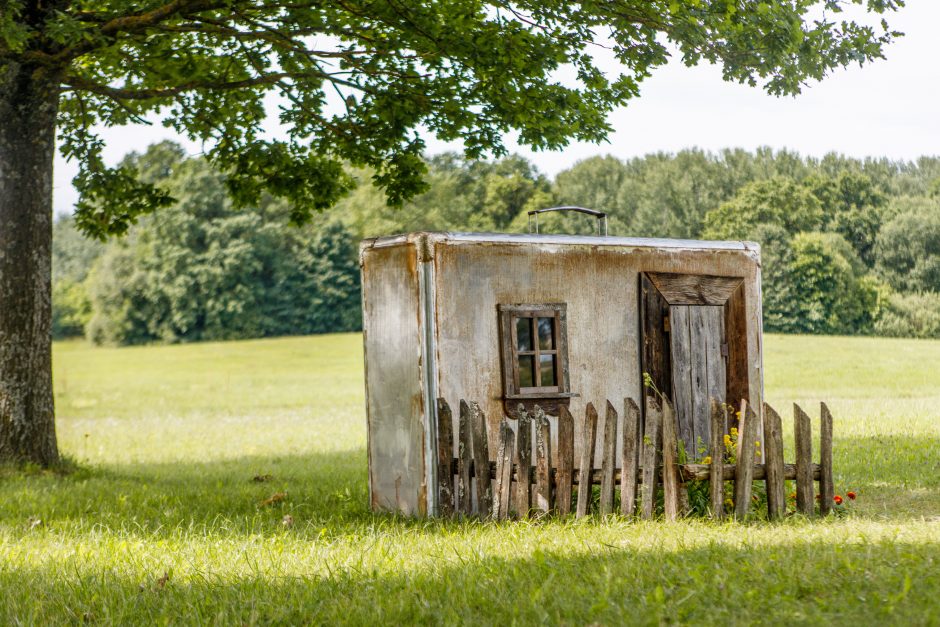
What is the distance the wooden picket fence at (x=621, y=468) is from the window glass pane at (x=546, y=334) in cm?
85

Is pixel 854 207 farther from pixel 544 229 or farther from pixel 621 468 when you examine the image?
pixel 621 468

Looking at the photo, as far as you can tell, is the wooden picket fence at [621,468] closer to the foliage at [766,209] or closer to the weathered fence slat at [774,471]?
the weathered fence slat at [774,471]

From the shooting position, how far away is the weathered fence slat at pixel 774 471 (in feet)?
27.1

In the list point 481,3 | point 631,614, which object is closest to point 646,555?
point 631,614

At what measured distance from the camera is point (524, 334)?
9.60m

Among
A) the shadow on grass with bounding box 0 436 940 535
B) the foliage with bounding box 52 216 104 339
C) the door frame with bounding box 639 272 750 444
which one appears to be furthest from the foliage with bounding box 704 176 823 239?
the foliage with bounding box 52 216 104 339

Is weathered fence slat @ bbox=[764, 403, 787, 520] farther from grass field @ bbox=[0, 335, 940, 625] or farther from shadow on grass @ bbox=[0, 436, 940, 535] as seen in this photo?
shadow on grass @ bbox=[0, 436, 940, 535]

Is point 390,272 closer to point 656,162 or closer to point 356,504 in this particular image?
point 356,504

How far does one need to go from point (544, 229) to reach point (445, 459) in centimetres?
3882

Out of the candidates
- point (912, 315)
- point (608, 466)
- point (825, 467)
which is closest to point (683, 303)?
point (825, 467)

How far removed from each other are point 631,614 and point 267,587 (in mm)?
2540

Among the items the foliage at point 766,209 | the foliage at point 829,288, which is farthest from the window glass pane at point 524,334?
the foliage at point 766,209

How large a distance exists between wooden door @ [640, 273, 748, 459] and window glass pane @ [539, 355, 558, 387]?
1125mm

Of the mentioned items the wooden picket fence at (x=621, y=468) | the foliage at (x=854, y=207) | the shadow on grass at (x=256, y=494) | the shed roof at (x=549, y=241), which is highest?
the foliage at (x=854, y=207)
